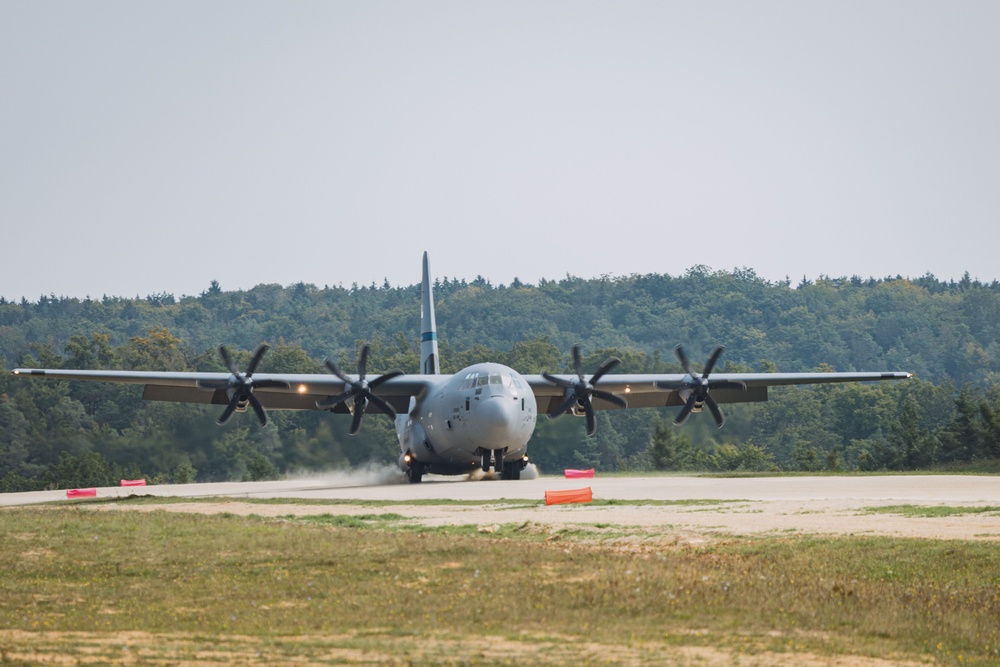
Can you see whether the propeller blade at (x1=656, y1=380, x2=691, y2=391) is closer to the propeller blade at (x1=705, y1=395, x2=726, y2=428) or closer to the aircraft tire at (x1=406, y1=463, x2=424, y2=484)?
the propeller blade at (x1=705, y1=395, x2=726, y2=428)

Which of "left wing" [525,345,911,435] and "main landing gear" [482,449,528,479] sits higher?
"left wing" [525,345,911,435]

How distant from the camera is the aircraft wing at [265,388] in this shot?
44.5 meters

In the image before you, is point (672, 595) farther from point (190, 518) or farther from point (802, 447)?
point (802, 447)

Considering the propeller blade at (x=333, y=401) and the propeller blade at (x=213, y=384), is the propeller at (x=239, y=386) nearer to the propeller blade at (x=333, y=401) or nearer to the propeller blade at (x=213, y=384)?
the propeller blade at (x=213, y=384)

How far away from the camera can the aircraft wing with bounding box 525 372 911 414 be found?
4900cm

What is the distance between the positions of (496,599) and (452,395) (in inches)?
1117

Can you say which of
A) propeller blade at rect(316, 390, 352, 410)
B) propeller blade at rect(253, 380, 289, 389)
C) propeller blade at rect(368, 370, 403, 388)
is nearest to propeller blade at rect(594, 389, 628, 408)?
propeller blade at rect(368, 370, 403, 388)

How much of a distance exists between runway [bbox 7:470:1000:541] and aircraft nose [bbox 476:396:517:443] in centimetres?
191

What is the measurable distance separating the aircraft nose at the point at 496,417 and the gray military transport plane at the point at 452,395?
3cm

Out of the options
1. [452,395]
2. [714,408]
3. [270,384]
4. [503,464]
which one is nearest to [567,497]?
[452,395]

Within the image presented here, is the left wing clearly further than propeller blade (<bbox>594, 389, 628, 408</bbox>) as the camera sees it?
No

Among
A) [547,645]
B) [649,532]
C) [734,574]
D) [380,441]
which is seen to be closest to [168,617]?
[547,645]

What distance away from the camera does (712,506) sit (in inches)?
1180

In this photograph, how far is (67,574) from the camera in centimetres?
2019
